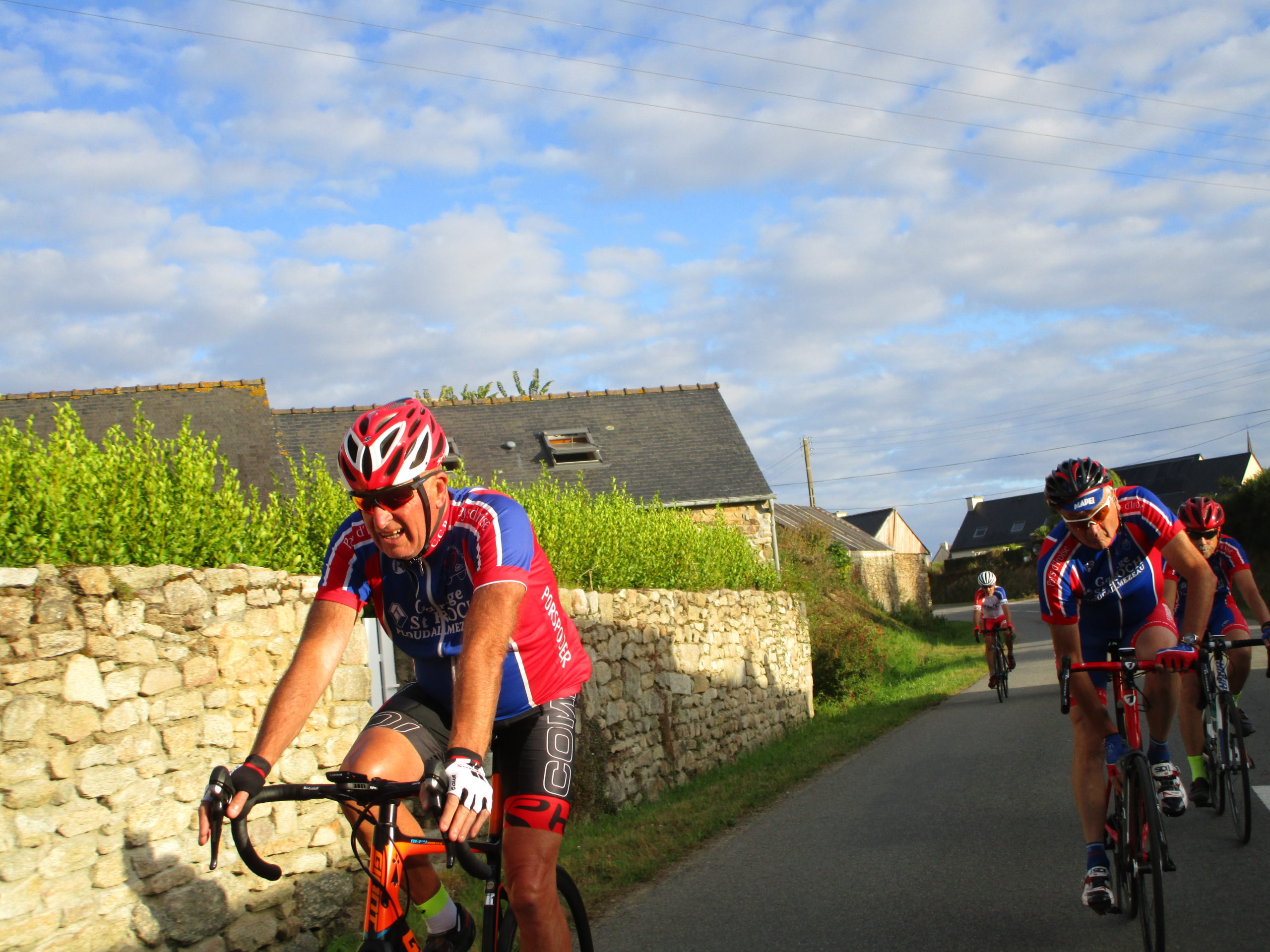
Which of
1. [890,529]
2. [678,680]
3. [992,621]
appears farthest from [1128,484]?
[678,680]

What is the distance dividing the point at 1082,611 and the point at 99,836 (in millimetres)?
5205

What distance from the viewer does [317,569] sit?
800 centimetres

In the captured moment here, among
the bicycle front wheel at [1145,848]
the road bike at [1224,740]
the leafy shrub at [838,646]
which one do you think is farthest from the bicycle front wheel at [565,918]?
the leafy shrub at [838,646]

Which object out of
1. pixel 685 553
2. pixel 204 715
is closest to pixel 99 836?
pixel 204 715

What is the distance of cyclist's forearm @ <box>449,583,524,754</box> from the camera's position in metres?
2.85

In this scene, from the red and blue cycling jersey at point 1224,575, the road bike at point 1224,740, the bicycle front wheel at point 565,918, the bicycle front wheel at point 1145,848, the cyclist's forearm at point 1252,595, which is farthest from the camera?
the red and blue cycling jersey at point 1224,575

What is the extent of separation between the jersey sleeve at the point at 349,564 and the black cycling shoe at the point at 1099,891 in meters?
3.35

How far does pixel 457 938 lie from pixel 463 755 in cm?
93

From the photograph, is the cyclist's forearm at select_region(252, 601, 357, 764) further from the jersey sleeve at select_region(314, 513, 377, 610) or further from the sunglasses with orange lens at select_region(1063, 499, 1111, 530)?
the sunglasses with orange lens at select_region(1063, 499, 1111, 530)

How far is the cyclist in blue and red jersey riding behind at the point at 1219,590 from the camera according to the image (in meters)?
6.98

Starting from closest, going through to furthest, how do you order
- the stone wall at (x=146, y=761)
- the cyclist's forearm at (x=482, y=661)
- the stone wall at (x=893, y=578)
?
the cyclist's forearm at (x=482, y=661) < the stone wall at (x=146, y=761) < the stone wall at (x=893, y=578)

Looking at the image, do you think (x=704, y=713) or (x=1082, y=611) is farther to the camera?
(x=704, y=713)

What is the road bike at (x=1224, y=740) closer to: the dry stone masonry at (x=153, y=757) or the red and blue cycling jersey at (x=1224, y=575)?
the red and blue cycling jersey at (x=1224, y=575)

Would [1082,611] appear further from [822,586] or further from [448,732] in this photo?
[822,586]
